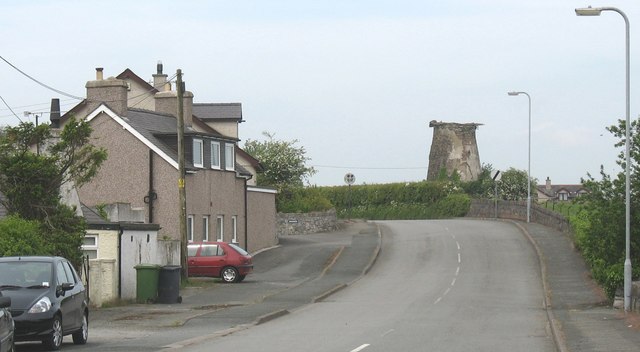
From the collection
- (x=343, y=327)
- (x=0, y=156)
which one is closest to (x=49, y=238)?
(x=0, y=156)

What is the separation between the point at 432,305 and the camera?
32844 millimetres

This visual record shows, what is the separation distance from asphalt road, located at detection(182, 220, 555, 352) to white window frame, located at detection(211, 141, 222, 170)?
27.9ft

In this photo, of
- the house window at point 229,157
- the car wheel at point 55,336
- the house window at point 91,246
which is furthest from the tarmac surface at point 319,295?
the house window at point 229,157

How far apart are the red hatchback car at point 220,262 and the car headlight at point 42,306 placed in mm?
24329

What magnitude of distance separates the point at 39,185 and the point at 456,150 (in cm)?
7405

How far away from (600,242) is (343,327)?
470 inches

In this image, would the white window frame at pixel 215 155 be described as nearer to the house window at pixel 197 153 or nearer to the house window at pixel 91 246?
the house window at pixel 197 153

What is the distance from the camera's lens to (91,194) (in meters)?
48.0

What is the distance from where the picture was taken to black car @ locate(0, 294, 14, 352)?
47.2ft

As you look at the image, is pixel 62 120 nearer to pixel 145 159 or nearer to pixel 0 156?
pixel 145 159

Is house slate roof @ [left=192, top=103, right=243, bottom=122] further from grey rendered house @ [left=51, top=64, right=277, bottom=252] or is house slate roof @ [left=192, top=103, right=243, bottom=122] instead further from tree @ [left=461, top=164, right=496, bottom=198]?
tree @ [left=461, top=164, right=496, bottom=198]

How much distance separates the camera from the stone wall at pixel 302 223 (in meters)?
64.9

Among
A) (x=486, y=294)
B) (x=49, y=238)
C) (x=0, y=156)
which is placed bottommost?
(x=486, y=294)

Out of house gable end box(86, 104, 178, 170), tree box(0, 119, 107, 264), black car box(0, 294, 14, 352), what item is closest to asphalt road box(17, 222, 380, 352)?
tree box(0, 119, 107, 264)
